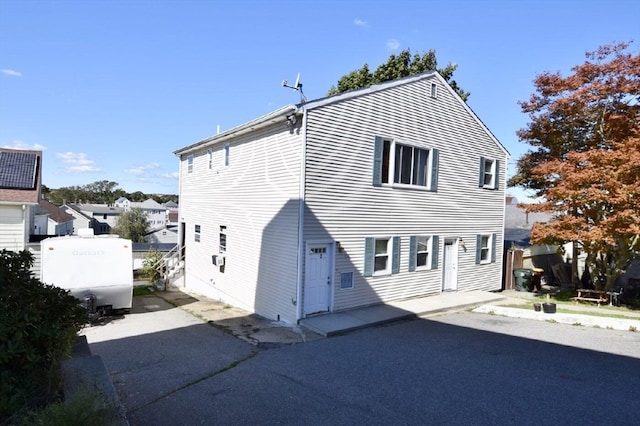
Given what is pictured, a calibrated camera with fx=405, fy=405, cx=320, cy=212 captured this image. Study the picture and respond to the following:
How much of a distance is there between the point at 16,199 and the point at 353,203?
13.4 metres

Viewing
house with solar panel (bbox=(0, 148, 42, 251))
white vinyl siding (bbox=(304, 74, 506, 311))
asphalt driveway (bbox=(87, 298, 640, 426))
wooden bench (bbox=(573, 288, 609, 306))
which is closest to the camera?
asphalt driveway (bbox=(87, 298, 640, 426))

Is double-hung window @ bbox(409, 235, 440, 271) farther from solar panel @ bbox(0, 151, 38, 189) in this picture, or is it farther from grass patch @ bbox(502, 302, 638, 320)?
solar panel @ bbox(0, 151, 38, 189)

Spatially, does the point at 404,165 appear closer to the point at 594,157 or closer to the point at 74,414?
the point at 594,157

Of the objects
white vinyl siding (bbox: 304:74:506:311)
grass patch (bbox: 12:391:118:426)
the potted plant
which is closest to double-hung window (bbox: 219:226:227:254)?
white vinyl siding (bbox: 304:74:506:311)

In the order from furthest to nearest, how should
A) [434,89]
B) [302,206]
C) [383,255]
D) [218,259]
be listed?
[218,259] → [434,89] → [383,255] → [302,206]

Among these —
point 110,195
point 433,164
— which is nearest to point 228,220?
point 433,164

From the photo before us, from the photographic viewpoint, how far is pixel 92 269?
1239cm

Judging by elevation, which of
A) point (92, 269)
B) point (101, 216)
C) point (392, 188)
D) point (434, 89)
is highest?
point (434, 89)

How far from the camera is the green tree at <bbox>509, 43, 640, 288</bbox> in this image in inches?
524

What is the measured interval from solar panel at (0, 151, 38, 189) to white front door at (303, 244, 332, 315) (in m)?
13.3

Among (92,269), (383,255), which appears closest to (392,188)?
(383,255)

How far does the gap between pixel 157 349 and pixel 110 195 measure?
134 metres

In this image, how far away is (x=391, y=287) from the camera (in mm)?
13336

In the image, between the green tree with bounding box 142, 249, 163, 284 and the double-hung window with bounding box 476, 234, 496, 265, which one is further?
the green tree with bounding box 142, 249, 163, 284
